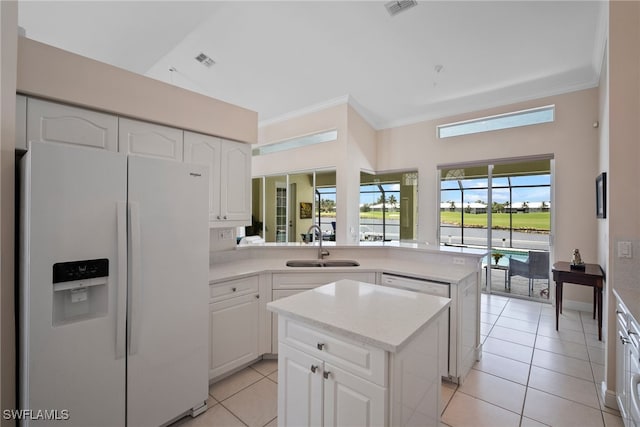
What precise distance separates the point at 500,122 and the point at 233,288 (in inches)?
192

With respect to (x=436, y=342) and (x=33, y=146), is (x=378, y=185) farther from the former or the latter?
(x=33, y=146)

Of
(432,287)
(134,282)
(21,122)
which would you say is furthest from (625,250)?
(21,122)

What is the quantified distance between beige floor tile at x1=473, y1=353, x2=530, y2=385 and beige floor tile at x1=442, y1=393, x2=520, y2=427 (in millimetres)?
496

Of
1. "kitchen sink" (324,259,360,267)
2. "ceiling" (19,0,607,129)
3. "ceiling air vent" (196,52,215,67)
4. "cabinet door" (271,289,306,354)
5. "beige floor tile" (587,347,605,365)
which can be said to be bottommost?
"beige floor tile" (587,347,605,365)

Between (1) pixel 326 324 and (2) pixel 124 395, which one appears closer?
(1) pixel 326 324

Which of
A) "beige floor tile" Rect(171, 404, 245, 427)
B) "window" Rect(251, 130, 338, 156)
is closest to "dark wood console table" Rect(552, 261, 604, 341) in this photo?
"beige floor tile" Rect(171, 404, 245, 427)

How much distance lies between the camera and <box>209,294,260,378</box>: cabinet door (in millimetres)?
2250

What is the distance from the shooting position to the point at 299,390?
1.39m

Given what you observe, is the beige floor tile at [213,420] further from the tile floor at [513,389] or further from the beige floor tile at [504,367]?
the beige floor tile at [504,367]

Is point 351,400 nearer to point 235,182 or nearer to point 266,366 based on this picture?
point 266,366

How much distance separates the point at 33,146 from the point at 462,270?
3.03m

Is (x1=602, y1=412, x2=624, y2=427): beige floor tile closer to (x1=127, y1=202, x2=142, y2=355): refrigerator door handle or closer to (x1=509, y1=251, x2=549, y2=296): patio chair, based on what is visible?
(x1=509, y1=251, x2=549, y2=296): patio chair

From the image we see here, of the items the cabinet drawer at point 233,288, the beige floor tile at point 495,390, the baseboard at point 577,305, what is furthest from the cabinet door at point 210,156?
the baseboard at point 577,305

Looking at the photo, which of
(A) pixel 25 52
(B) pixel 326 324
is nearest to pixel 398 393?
(B) pixel 326 324
